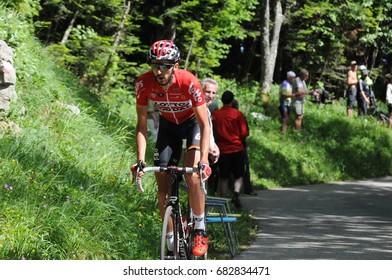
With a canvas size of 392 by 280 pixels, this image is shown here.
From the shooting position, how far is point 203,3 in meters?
24.7

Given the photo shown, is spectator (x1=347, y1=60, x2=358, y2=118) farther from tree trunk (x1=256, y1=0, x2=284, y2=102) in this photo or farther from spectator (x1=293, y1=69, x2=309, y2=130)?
spectator (x1=293, y1=69, x2=309, y2=130)

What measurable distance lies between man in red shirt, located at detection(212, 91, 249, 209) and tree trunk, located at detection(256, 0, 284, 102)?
43.3ft

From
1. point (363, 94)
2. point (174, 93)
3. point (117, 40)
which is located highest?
point (117, 40)

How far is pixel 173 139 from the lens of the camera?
26.6 feet

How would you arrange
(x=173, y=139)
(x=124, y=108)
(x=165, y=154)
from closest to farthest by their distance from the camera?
(x=165, y=154) → (x=173, y=139) → (x=124, y=108)

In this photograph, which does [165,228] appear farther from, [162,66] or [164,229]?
[162,66]

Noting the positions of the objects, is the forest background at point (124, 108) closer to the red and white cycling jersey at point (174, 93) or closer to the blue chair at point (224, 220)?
the blue chair at point (224, 220)

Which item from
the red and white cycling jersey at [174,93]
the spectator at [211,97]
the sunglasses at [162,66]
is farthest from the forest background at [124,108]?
the sunglasses at [162,66]

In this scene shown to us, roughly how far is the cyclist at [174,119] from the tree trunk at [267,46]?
19.4 m

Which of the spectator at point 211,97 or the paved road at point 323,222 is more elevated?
the spectator at point 211,97

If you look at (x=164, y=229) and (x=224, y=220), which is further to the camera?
(x=224, y=220)

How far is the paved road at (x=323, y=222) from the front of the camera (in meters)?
10.0

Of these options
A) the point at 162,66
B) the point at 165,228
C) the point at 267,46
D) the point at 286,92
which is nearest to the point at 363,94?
the point at 267,46

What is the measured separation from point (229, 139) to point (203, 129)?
21.7 ft
